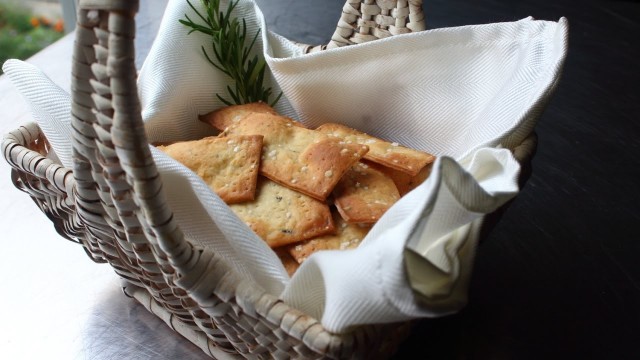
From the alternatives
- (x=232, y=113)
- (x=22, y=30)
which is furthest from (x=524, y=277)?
(x=22, y=30)

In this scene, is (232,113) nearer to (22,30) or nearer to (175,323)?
(175,323)

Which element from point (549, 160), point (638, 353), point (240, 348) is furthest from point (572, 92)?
point (240, 348)

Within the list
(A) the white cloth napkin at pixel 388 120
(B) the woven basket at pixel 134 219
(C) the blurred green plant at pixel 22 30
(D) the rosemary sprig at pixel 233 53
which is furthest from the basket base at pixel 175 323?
(C) the blurred green plant at pixel 22 30

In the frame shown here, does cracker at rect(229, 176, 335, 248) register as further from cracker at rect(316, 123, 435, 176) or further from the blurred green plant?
the blurred green plant

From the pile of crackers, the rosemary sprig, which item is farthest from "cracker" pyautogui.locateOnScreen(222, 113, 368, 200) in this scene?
the rosemary sprig

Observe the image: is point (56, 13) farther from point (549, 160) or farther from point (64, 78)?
point (549, 160)
